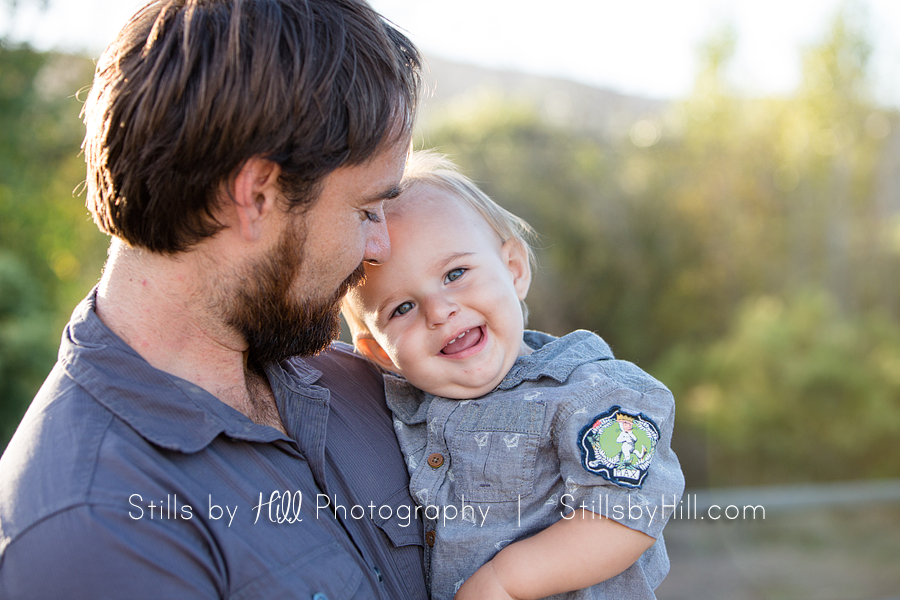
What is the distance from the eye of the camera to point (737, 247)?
759cm

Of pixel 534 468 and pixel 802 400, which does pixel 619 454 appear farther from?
pixel 802 400

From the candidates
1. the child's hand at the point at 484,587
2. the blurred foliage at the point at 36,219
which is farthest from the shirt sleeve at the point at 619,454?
the blurred foliage at the point at 36,219

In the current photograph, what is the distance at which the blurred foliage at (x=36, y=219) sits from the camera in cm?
393

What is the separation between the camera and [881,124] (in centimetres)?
754

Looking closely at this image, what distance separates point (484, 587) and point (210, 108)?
1093 mm

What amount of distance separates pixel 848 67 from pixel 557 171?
2990 mm

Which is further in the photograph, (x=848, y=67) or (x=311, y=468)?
(x=848, y=67)

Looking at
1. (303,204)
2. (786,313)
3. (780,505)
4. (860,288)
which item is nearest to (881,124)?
(860,288)

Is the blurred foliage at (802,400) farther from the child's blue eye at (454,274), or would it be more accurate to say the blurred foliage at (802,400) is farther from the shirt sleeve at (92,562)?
the shirt sleeve at (92,562)

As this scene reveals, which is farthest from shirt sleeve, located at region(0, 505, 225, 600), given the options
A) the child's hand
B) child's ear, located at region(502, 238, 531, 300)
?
child's ear, located at region(502, 238, 531, 300)

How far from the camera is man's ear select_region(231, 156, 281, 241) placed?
1.36m

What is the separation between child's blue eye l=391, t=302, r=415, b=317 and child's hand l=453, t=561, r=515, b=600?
603 millimetres

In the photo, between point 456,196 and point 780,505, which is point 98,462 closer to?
point 456,196

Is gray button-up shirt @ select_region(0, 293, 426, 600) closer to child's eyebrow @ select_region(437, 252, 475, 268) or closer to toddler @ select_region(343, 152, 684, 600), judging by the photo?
toddler @ select_region(343, 152, 684, 600)
